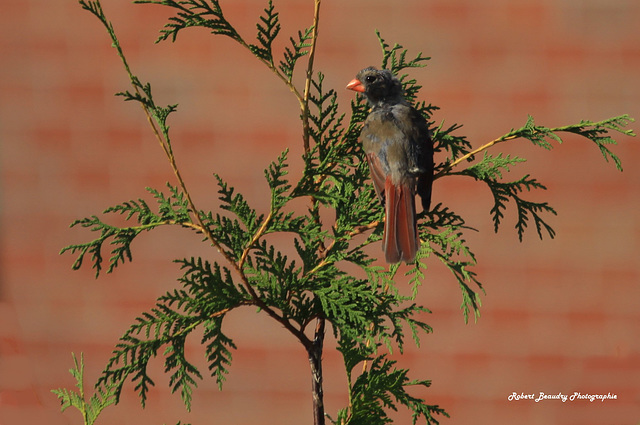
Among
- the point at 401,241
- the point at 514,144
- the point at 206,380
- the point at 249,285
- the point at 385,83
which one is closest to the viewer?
the point at 249,285

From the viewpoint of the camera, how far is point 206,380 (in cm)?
422

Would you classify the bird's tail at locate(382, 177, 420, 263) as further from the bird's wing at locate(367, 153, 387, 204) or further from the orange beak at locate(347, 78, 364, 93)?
the orange beak at locate(347, 78, 364, 93)

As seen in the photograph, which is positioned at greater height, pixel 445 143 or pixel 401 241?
pixel 445 143

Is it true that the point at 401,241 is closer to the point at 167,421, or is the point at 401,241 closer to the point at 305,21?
the point at 305,21

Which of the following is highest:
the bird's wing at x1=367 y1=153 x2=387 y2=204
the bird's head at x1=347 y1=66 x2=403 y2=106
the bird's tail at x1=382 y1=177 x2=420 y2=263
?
the bird's head at x1=347 y1=66 x2=403 y2=106

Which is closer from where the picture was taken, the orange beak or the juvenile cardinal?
the juvenile cardinal

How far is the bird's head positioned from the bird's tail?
25 centimetres

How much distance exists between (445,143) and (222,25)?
0.57 m

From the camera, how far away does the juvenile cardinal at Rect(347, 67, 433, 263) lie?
1630 mm

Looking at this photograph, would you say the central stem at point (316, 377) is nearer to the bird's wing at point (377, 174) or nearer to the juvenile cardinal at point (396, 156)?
the juvenile cardinal at point (396, 156)

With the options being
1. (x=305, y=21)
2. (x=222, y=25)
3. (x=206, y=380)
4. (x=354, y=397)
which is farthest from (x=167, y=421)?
(x=222, y=25)

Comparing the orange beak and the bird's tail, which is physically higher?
the orange beak

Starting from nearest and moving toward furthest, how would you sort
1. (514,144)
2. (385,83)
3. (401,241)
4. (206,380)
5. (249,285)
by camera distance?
(249,285), (401,241), (385,83), (514,144), (206,380)

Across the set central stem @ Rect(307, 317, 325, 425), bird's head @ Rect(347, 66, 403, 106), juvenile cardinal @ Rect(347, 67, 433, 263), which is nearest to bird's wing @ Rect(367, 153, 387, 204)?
juvenile cardinal @ Rect(347, 67, 433, 263)
